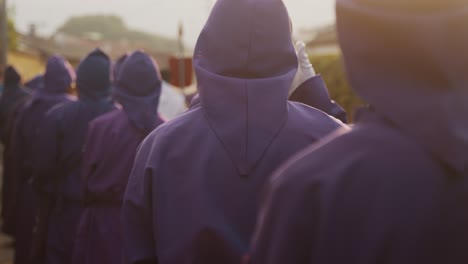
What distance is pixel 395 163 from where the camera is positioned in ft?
5.83

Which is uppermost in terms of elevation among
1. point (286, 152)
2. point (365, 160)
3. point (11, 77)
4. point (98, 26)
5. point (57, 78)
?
point (365, 160)

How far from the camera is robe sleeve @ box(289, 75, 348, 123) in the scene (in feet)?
13.6

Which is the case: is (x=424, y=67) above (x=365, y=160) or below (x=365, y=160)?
above

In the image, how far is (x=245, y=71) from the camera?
313 centimetres

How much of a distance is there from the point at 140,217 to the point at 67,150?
3.41 metres

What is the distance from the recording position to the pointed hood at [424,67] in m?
1.78

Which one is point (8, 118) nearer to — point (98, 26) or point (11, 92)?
point (11, 92)

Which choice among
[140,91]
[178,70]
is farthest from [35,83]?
[178,70]

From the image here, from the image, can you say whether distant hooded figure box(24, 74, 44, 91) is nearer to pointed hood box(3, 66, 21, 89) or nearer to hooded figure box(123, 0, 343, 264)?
pointed hood box(3, 66, 21, 89)

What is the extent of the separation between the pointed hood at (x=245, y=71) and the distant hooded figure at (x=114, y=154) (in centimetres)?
230

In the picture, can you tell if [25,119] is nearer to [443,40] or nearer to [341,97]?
[443,40]

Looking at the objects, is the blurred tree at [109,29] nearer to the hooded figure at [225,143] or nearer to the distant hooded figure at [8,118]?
the distant hooded figure at [8,118]

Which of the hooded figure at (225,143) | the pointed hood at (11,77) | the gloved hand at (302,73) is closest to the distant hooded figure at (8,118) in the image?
the pointed hood at (11,77)

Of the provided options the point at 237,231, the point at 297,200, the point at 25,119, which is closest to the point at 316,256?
the point at 297,200
